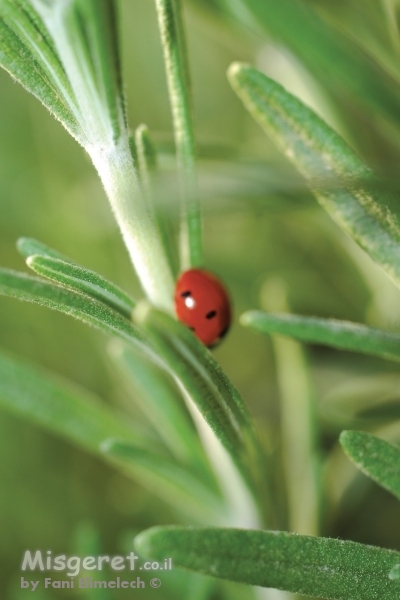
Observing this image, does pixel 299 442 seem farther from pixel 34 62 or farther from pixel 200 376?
pixel 34 62

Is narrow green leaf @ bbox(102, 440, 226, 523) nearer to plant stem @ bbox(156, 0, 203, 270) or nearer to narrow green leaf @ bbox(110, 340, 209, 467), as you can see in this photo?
narrow green leaf @ bbox(110, 340, 209, 467)

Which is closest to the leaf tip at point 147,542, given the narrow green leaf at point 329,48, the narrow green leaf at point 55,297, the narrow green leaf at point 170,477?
the narrow green leaf at point 55,297

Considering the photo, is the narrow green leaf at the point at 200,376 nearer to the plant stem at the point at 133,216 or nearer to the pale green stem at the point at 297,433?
the plant stem at the point at 133,216

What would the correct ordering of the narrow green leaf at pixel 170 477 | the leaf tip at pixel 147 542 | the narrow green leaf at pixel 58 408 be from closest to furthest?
the leaf tip at pixel 147 542 → the narrow green leaf at pixel 170 477 → the narrow green leaf at pixel 58 408

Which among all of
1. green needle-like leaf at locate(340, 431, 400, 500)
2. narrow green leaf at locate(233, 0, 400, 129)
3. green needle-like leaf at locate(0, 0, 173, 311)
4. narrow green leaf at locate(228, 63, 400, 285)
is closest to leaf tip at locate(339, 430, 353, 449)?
green needle-like leaf at locate(340, 431, 400, 500)

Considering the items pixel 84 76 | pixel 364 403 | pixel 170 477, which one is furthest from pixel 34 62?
pixel 364 403

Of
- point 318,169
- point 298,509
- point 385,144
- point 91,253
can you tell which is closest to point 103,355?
point 91,253
